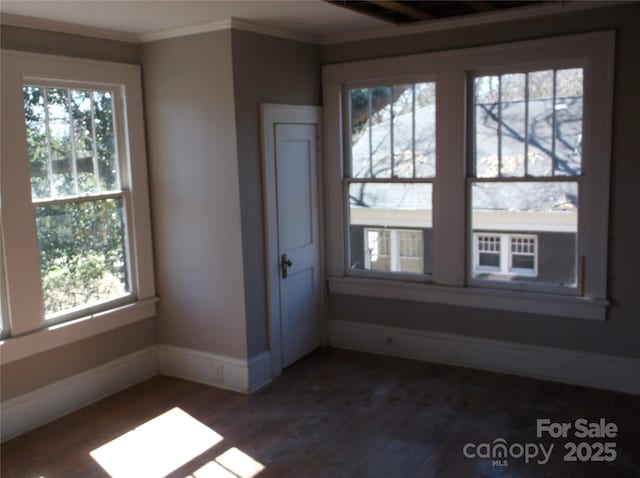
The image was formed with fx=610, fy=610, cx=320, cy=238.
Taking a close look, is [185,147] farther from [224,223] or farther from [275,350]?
[275,350]

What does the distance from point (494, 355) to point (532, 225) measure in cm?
100

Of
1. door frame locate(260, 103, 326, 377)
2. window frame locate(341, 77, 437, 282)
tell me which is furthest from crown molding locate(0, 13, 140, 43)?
window frame locate(341, 77, 437, 282)

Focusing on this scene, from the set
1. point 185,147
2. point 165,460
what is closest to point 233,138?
point 185,147

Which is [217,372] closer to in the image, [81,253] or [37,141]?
[81,253]

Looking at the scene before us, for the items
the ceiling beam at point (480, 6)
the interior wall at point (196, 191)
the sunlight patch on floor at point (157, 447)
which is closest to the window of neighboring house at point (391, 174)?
the ceiling beam at point (480, 6)

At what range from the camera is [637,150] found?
3822mm

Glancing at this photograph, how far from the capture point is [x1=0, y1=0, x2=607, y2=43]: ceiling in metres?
3.48

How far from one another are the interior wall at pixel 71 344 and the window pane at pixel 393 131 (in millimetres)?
1732

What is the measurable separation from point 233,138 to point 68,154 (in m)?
1.07

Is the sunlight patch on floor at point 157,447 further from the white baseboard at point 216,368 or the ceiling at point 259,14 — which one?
the ceiling at point 259,14

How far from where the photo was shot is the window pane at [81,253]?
3.89 metres

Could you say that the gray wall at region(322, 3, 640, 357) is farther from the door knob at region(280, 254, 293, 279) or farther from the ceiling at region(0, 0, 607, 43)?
the door knob at region(280, 254, 293, 279)

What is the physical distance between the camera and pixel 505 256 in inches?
172

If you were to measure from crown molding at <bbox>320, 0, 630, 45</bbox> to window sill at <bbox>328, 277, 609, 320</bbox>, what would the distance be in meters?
1.87
